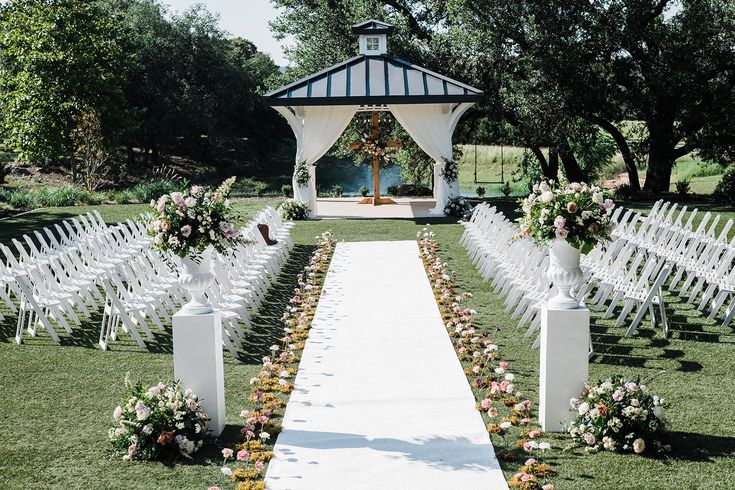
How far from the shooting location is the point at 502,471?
601 centimetres

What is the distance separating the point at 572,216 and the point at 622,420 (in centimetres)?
174

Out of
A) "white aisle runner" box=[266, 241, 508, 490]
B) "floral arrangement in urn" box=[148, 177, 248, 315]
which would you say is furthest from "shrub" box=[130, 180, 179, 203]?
"floral arrangement in urn" box=[148, 177, 248, 315]

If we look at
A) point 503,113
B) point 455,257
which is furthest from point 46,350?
point 503,113

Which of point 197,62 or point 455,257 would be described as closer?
point 455,257

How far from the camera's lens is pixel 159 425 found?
6367 millimetres

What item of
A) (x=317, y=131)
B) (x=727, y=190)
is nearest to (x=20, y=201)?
(x=317, y=131)

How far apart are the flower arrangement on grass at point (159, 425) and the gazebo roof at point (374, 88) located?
548 inches

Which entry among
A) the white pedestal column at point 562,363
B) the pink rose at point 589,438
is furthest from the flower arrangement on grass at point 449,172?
the pink rose at point 589,438

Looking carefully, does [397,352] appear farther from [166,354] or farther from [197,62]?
[197,62]

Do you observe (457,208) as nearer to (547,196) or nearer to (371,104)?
(371,104)

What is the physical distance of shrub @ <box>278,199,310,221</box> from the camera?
20078 millimetres

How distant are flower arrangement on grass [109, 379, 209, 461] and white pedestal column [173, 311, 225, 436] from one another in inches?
5.3

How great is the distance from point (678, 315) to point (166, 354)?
22.1 feet

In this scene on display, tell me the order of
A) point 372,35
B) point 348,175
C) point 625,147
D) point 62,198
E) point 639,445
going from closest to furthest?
point 639,445, point 372,35, point 62,198, point 625,147, point 348,175
